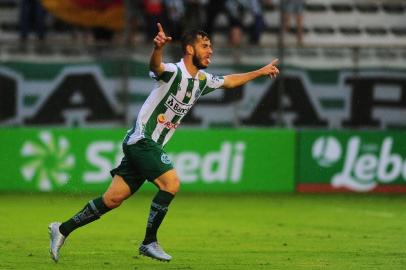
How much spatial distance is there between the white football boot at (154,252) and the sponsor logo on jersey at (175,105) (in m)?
1.29

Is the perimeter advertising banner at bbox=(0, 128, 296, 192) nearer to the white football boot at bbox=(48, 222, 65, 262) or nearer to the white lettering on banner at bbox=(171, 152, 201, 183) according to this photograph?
the white lettering on banner at bbox=(171, 152, 201, 183)

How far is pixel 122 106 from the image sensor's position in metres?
18.9

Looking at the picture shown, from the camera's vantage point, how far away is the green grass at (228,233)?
10.8m

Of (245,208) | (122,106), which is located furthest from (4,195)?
(245,208)

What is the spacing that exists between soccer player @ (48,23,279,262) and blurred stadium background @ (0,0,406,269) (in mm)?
7531

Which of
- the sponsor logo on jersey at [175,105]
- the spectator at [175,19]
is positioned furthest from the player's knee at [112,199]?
the spectator at [175,19]

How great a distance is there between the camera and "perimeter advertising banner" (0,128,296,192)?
1866 centimetres

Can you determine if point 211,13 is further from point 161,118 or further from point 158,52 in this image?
point 158,52

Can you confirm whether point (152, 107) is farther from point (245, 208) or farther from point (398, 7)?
point (398, 7)

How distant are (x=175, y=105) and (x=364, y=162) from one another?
974cm

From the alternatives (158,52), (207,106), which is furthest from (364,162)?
(158,52)

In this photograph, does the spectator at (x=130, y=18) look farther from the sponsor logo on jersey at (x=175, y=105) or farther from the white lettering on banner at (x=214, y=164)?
the sponsor logo on jersey at (x=175, y=105)

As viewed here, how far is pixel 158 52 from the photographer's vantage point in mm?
10102

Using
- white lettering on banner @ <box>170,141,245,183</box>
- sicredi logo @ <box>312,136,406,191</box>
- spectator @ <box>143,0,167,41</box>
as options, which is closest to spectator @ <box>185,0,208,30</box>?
spectator @ <box>143,0,167,41</box>
